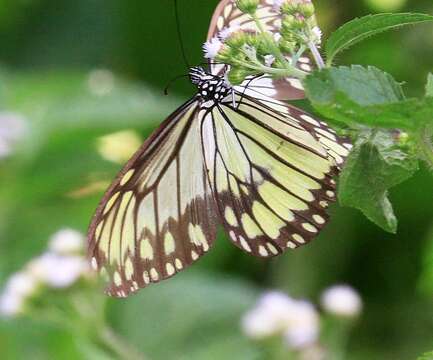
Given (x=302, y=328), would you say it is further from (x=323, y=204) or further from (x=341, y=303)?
(x=323, y=204)

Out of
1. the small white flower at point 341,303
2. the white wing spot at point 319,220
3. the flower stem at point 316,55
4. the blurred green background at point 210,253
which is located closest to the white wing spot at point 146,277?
the white wing spot at point 319,220

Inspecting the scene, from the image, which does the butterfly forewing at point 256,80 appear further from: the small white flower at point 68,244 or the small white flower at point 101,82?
the small white flower at point 101,82

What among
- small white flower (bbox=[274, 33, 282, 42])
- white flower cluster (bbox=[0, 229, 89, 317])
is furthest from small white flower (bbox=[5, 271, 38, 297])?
small white flower (bbox=[274, 33, 282, 42])

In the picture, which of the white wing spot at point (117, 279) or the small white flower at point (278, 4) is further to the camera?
the white wing spot at point (117, 279)

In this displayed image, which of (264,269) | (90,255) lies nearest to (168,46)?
(264,269)

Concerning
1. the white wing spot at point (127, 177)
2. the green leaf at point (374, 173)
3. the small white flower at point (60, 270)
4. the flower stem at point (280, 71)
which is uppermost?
the small white flower at point (60, 270)

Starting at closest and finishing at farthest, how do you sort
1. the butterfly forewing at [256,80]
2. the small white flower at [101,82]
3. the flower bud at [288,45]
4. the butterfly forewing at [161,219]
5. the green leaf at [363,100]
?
the green leaf at [363,100]
the flower bud at [288,45]
the butterfly forewing at [256,80]
the butterfly forewing at [161,219]
the small white flower at [101,82]
